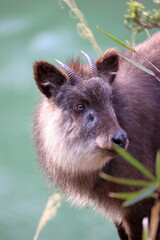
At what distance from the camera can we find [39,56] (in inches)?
247

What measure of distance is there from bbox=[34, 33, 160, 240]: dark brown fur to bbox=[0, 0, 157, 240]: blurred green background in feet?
2.98

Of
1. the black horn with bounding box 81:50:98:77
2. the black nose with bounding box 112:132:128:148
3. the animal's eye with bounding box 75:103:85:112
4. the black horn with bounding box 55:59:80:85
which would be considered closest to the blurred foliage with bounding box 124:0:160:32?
the black horn with bounding box 81:50:98:77

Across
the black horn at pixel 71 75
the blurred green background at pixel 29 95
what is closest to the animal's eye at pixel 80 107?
the black horn at pixel 71 75

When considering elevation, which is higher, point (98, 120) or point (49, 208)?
point (98, 120)

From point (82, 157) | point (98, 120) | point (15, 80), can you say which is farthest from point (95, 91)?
point (15, 80)

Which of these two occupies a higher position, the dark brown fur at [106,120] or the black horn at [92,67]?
the black horn at [92,67]

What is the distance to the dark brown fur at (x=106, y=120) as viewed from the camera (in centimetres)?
298

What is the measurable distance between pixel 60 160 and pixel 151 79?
33.5 inches

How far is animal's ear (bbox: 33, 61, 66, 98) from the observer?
3.05 m

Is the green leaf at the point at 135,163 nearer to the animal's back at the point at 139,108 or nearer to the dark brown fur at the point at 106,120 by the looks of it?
the dark brown fur at the point at 106,120

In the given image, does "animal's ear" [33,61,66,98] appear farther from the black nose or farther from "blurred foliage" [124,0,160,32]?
"blurred foliage" [124,0,160,32]

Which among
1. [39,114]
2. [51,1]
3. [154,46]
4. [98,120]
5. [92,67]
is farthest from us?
[51,1]

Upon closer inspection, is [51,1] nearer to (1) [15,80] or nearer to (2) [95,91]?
(1) [15,80]

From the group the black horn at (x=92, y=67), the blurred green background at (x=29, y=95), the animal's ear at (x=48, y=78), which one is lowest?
the blurred green background at (x=29, y=95)
